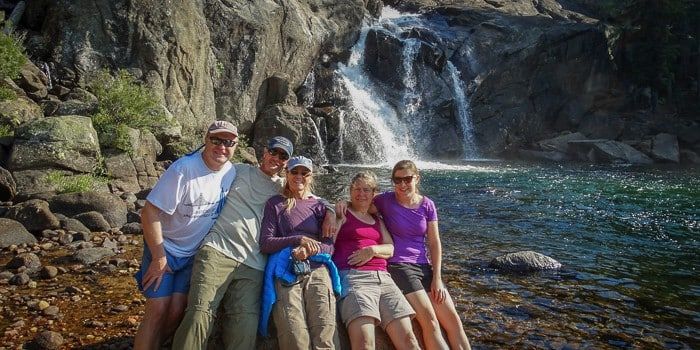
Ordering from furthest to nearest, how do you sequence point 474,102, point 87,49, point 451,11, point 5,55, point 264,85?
point 451,11, point 474,102, point 264,85, point 87,49, point 5,55

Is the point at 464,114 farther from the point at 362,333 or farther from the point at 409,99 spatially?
the point at 362,333

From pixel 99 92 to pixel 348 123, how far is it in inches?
714

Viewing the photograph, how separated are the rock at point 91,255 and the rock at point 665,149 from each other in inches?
1568

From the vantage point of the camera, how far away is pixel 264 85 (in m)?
29.4

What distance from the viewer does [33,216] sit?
10695 millimetres

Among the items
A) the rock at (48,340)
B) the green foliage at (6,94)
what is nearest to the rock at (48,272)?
the rock at (48,340)

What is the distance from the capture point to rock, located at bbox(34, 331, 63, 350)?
18.0 feet

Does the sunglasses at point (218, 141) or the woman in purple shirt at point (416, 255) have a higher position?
the sunglasses at point (218, 141)

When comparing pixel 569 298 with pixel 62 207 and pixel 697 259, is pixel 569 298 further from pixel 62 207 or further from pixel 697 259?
pixel 62 207

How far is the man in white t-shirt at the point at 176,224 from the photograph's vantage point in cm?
460

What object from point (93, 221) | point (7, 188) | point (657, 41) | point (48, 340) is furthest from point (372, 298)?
point (657, 41)

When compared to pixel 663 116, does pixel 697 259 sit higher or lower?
lower

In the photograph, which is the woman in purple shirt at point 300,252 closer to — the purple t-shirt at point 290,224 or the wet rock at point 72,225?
the purple t-shirt at point 290,224

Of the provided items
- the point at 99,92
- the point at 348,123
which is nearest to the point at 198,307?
the point at 99,92
